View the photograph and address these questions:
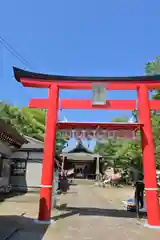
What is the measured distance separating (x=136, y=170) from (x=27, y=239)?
18.0m

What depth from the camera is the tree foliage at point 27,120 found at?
28.9 m

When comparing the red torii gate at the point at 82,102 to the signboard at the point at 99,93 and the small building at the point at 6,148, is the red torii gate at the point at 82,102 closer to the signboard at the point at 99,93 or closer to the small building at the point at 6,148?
the signboard at the point at 99,93

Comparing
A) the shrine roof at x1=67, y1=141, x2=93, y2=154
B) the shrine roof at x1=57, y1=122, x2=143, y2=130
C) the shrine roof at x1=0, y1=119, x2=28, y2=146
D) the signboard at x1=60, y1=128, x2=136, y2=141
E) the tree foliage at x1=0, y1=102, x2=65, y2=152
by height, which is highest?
the tree foliage at x1=0, y1=102, x2=65, y2=152

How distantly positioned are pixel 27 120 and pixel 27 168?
48.7 feet

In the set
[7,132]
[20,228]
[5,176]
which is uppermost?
[7,132]

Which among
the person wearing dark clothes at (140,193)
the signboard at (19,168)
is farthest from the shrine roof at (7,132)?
the signboard at (19,168)

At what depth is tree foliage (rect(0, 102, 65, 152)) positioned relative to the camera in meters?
28.9

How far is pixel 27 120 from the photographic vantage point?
112ft

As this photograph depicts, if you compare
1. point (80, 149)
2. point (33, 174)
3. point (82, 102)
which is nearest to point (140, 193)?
point (82, 102)

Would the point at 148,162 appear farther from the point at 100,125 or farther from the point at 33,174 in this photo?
the point at 33,174

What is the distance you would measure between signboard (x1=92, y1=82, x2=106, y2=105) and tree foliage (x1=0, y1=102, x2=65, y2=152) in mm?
16386

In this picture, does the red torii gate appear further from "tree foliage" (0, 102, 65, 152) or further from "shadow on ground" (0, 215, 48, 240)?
"tree foliage" (0, 102, 65, 152)

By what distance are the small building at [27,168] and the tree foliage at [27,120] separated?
6.13 metres

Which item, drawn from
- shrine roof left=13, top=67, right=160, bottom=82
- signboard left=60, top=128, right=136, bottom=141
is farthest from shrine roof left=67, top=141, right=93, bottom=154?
shrine roof left=13, top=67, right=160, bottom=82
